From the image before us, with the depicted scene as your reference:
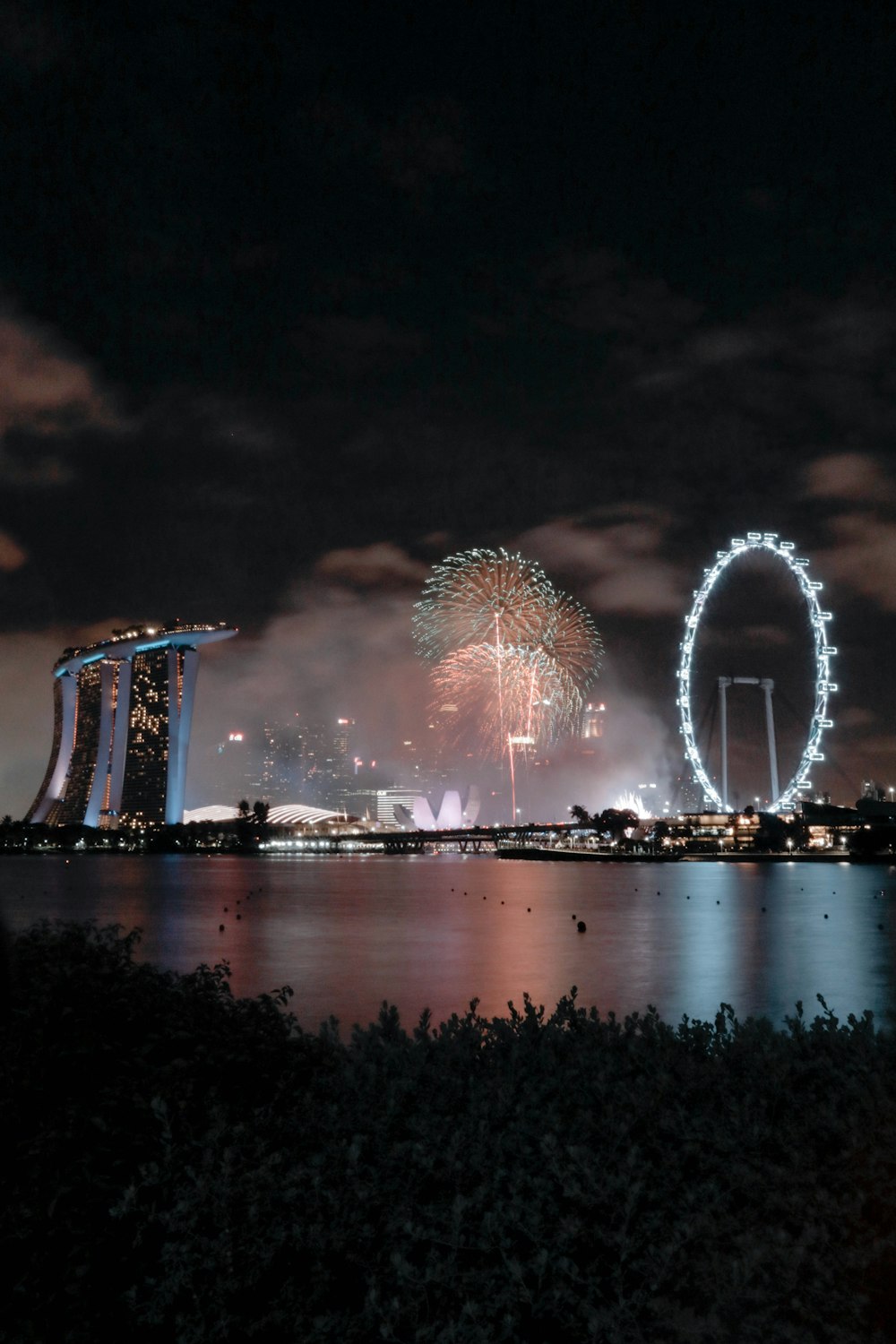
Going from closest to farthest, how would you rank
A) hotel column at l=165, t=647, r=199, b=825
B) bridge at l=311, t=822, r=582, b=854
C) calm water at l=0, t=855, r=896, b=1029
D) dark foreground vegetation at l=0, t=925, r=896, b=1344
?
dark foreground vegetation at l=0, t=925, r=896, b=1344
calm water at l=0, t=855, r=896, b=1029
bridge at l=311, t=822, r=582, b=854
hotel column at l=165, t=647, r=199, b=825

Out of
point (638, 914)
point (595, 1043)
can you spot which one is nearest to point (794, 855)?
point (638, 914)

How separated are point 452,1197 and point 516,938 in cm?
3680

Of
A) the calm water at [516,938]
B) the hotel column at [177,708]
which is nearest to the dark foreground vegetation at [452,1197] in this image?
the calm water at [516,938]

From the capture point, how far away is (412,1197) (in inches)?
172

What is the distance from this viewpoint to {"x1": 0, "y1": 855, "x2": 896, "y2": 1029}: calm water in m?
25.2

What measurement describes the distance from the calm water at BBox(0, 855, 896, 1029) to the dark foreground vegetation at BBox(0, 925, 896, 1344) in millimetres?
12779

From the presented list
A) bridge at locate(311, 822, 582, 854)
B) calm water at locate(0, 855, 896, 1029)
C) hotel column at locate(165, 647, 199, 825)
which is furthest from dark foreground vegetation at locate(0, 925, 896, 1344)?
hotel column at locate(165, 647, 199, 825)

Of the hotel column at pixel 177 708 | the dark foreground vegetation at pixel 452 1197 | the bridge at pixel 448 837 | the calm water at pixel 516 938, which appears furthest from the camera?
the hotel column at pixel 177 708

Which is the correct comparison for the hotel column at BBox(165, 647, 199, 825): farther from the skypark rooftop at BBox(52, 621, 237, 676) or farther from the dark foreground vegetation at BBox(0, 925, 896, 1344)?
the dark foreground vegetation at BBox(0, 925, 896, 1344)

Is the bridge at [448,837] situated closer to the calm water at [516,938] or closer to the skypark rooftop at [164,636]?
the skypark rooftop at [164,636]

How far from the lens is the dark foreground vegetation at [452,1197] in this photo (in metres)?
3.99

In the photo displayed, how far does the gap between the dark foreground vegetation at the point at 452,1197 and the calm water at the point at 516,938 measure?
12.8 meters

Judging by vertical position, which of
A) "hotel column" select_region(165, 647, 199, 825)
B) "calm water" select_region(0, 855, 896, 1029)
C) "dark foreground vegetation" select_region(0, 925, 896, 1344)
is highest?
"hotel column" select_region(165, 647, 199, 825)

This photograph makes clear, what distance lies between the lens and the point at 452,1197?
4.41 metres
